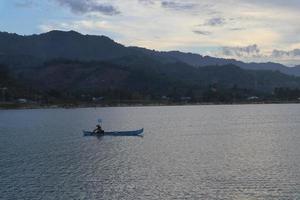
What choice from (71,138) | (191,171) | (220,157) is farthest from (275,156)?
(71,138)

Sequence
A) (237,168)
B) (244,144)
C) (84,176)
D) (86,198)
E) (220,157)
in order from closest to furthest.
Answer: (86,198)
(84,176)
(237,168)
(220,157)
(244,144)

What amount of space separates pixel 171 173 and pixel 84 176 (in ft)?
27.5

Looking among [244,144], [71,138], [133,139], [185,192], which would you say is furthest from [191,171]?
[71,138]

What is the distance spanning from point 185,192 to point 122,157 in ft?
79.8

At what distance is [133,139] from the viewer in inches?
3583

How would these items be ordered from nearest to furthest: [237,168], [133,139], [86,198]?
1. [86,198]
2. [237,168]
3. [133,139]

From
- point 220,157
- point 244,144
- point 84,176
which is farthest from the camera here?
point 244,144

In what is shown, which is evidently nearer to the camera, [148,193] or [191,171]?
[148,193]

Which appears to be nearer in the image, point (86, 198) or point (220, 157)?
point (86, 198)

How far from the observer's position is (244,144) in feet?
259

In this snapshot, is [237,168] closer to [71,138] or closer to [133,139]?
[133,139]

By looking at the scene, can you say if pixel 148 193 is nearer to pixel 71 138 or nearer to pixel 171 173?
pixel 171 173

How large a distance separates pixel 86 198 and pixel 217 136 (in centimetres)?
5758

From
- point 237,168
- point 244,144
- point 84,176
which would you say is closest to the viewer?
point 84,176
